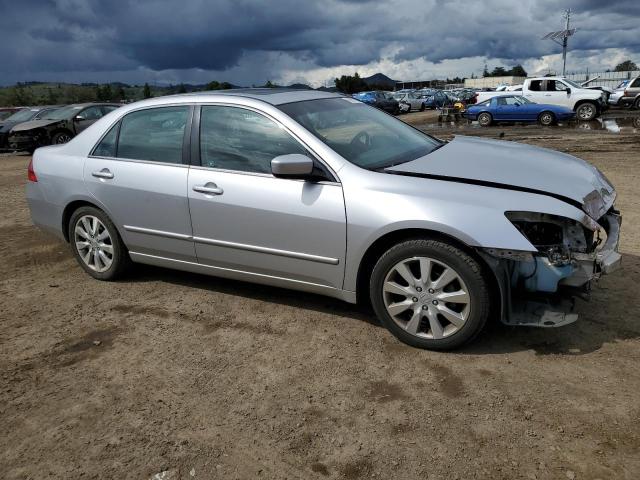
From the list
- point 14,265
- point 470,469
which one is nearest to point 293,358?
point 470,469

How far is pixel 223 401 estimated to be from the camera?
305 centimetres

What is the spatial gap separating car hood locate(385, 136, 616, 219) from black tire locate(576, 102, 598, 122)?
20755 mm

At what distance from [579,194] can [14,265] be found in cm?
540

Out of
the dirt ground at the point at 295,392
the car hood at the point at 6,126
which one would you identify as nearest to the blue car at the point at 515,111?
the car hood at the point at 6,126

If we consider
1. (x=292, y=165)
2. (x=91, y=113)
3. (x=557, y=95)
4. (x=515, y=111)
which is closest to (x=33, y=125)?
(x=91, y=113)

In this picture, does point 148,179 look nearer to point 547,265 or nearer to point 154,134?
point 154,134

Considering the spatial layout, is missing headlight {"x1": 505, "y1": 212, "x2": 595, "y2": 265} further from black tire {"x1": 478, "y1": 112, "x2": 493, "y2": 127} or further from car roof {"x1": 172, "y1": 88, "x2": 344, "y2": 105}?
black tire {"x1": 478, "y1": 112, "x2": 493, "y2": 127}

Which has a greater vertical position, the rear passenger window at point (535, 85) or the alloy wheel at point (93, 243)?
the rear passenger window at point (535, 85)

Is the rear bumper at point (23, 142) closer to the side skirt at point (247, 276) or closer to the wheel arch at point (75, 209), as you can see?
the wheel arch at point (75, 209)

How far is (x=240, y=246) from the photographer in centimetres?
399

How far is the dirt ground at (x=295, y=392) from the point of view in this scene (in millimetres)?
2549

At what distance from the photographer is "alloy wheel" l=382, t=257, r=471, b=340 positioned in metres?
3.31

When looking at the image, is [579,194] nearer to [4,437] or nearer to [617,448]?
[617,448]

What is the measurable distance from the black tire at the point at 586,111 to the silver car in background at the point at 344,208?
20620mm
